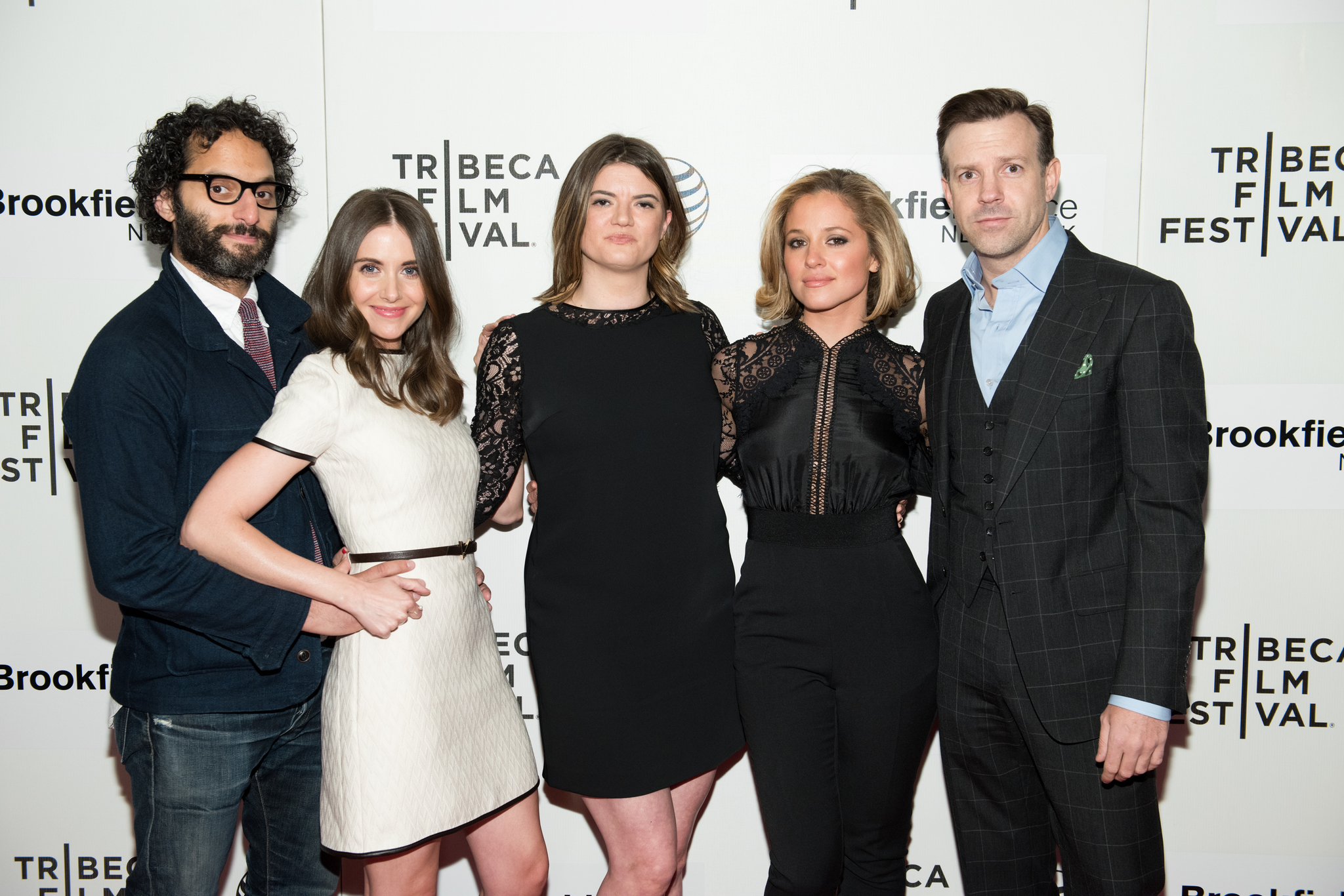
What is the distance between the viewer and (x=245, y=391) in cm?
188

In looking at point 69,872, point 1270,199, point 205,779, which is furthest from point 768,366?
point 69,872

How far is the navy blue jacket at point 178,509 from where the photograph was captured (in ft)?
5.60

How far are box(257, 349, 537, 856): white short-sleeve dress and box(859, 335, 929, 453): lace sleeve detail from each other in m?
1.07

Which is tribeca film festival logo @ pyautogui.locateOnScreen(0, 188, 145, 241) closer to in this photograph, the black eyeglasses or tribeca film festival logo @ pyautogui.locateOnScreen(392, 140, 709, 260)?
tribeca film festival logo @ pyautogui.locateOnScreen(392, 140, 709, 260)

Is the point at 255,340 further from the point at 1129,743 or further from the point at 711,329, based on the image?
the point at 1129,743

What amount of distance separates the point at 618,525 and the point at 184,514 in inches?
38.8

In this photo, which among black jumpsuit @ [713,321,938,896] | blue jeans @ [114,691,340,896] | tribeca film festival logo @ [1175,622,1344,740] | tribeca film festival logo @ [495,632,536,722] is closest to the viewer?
blue jeans @ [114,691,340,896]

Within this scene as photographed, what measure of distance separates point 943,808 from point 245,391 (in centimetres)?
261

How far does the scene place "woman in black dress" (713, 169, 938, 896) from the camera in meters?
2.04

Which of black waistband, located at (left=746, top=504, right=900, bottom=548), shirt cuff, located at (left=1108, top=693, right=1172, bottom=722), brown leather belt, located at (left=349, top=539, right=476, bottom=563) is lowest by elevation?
shirt cuff, located at (left=1108, top=693, right=1172, bottom=722)

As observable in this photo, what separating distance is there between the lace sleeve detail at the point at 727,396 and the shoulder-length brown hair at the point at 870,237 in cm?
22

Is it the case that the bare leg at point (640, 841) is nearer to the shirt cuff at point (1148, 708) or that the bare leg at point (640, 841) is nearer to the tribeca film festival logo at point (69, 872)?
the shirt cuff at point (1148, 708)

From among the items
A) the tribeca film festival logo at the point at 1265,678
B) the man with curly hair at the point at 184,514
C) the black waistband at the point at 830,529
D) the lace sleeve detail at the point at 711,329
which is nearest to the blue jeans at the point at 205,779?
the man with curly hair at the point at 184,514

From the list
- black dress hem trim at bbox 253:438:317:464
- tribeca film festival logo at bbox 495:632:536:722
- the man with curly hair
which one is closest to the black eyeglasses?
the man with curly hair
